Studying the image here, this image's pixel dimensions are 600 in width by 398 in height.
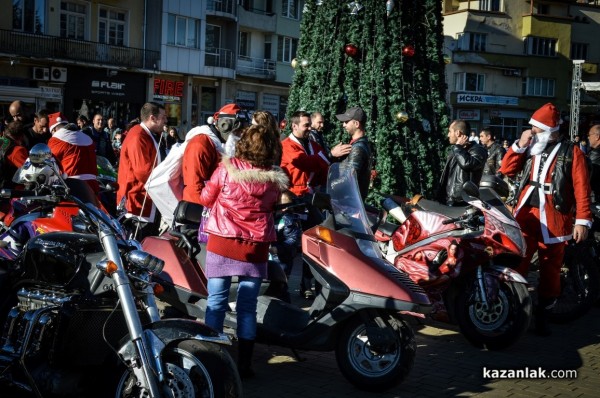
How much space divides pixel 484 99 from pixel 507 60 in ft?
13.7

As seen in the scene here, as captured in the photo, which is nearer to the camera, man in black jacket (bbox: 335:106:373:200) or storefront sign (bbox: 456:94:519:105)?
man in black jacket (bbox: 335:106:373:200)

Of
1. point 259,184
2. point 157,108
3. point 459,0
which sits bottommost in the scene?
point 259,184

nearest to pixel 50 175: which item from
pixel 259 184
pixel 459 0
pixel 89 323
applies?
pixel 89 323

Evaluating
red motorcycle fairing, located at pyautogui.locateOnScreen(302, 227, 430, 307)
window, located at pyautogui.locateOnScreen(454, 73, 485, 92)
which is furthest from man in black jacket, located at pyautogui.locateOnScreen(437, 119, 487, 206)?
window, located at pyautogui.locateOnScreen(454, 73, 485, 92)

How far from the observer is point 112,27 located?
121 ft

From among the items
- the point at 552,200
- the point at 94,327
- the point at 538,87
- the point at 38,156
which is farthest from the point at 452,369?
the point at 538,87

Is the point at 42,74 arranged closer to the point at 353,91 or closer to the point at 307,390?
the point at 353,91

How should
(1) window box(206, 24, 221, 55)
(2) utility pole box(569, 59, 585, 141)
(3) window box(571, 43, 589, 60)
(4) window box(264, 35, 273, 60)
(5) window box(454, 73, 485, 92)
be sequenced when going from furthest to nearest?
(3) window box(571, 43, 589, 60) → (5) window box(454, 73, 485, 92) → (4) window box(264, 35, 273, 60) → (1) window box(206, 24, 221, 55) → (2) utility pole box(569, 59, 585, 141)

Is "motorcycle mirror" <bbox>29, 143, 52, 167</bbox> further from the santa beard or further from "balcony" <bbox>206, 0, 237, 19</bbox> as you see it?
"balcony" <bbox>206, 0, 237, 19</bbox>

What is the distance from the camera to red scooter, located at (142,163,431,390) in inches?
210

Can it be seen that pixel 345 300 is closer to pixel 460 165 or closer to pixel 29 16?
pixel 460 165

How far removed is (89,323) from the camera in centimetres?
436

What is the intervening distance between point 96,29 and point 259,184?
32917mm

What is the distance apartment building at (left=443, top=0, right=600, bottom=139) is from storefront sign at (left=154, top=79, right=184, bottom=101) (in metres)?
23.5
